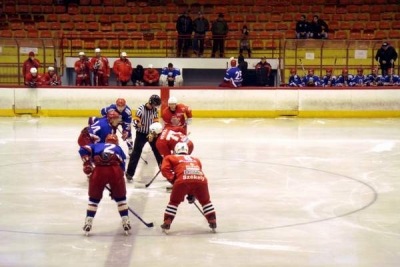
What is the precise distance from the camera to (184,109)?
12703mm

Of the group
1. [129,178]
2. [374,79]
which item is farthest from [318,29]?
[129,178]

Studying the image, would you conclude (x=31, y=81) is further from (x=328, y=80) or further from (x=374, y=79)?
(x=374, y=79)

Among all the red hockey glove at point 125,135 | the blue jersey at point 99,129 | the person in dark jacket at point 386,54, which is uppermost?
the person in dark jacket at point 386,54

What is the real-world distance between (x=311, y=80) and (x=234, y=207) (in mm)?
11439

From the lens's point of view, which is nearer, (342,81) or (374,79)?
(374,79)

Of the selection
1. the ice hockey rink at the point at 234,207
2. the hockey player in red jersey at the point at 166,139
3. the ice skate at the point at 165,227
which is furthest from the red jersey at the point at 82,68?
the ice skate at the point at 165,227

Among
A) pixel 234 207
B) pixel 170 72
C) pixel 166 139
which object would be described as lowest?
pixel 234 207

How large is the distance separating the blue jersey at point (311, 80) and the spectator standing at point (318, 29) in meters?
2.81

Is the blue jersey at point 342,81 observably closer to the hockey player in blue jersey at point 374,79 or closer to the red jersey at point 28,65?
the hockey player in blue jersey at point 374,79

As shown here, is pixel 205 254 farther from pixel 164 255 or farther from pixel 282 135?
pixel 282 135

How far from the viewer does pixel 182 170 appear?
9062 millimetres

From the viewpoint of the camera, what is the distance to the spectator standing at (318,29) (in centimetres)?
2455

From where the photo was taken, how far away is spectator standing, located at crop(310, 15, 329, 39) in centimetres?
2455

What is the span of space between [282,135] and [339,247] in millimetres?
9253
